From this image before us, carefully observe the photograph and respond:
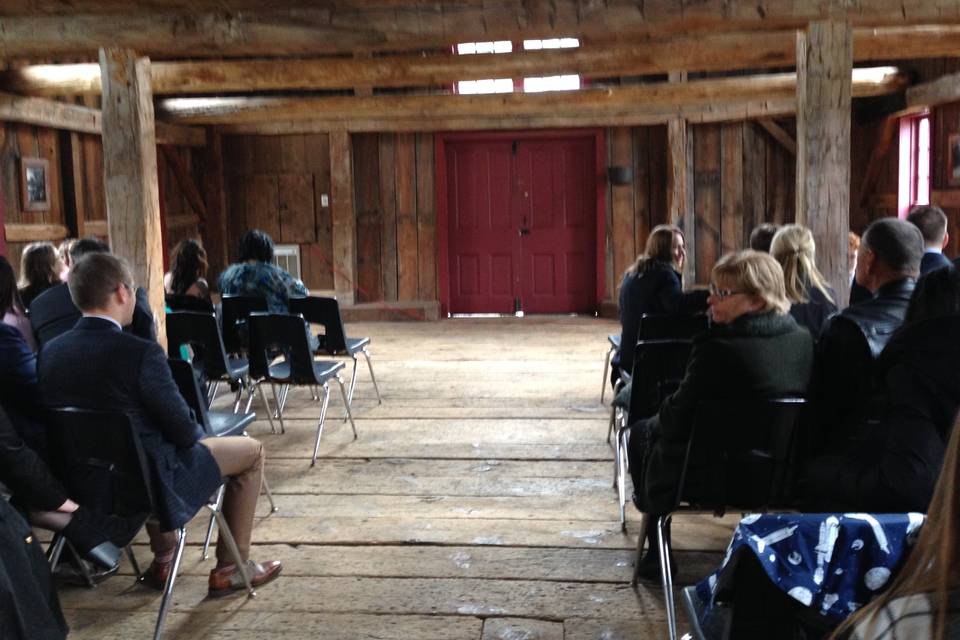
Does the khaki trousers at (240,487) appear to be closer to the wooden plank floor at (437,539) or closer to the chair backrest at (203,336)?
the wooden plank floor at (437,539)

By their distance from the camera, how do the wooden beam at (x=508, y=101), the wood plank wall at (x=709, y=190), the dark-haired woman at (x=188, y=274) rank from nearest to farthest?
the dark-haired woman at (x=188, y=274) → the wooden beam at (x=508, y=101) → the wood plank wall at (x=709, y=190)

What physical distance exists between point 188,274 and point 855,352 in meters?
4.14

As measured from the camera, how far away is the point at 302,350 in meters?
5.00

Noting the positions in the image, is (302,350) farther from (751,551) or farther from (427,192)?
(427,192)

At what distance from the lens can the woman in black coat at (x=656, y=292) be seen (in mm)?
4910

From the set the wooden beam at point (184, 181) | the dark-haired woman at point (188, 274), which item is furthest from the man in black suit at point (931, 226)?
the wooden beam at point (184, 181)

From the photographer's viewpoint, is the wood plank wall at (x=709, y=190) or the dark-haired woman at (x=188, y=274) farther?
the wood plank wall at (x=709, y=190)

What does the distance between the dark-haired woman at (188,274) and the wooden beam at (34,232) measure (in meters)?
2.80

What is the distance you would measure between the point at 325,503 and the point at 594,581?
145cm

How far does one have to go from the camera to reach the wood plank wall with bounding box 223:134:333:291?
1137cm

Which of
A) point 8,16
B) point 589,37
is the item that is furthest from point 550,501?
point 8,16

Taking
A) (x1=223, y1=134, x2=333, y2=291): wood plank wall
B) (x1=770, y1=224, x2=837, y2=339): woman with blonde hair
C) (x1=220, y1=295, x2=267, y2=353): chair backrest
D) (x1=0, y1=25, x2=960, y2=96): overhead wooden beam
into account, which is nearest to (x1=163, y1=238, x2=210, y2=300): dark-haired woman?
(x1=220, y1=295, x2=267, y2=353): chair backrest

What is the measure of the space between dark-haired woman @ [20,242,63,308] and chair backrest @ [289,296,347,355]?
155 centimetres

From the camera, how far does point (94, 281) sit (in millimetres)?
2910
